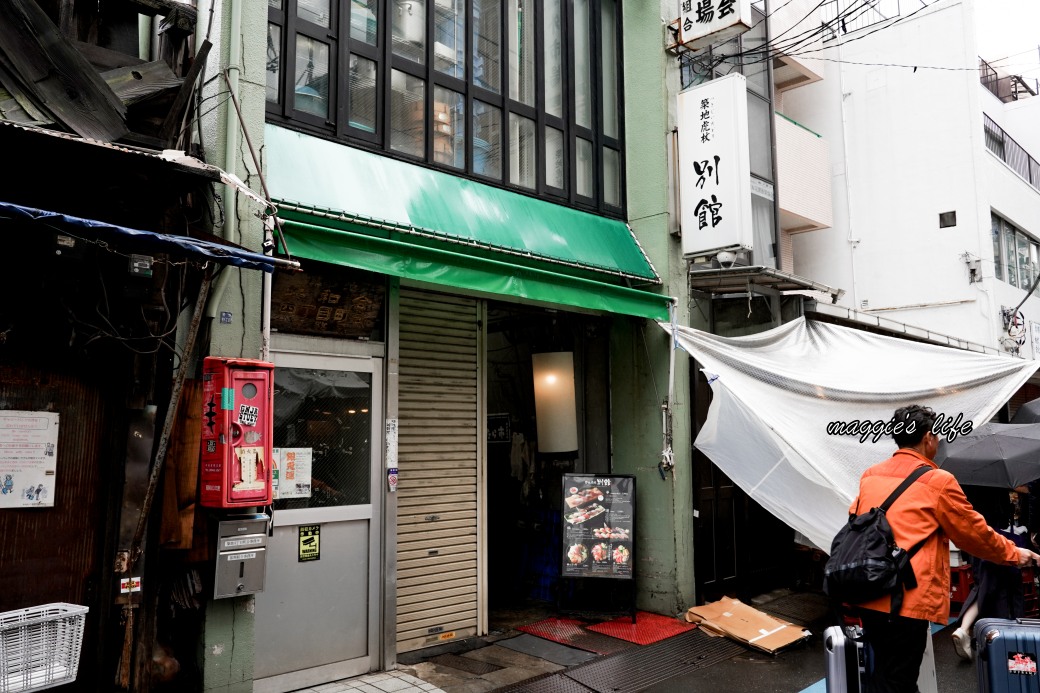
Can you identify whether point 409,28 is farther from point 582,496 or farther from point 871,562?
point 871,562

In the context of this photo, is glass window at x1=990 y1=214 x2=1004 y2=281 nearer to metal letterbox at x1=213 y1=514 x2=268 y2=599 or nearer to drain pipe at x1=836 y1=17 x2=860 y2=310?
drain pipe at x1=836 y1=17 x2=860 y2=310

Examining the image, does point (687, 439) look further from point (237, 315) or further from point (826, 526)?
point (237, 315)

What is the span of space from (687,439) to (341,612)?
16.1 feet

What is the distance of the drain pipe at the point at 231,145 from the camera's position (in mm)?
5840

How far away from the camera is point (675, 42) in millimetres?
10141

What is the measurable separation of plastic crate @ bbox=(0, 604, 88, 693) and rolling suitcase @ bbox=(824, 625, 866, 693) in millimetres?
4451

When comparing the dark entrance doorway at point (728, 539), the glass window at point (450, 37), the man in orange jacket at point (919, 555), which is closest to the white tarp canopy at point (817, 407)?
the dark entrance doorway at point (728, 539)

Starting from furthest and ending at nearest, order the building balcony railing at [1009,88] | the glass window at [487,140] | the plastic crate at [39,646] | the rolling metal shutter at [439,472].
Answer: the building balcony railing at [1009,88], the glass window at [487,140], the rolling metal shutter at [439,472], the plastic crate at [39,646]

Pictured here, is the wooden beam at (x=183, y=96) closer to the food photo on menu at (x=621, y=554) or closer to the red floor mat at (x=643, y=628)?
the food photo on menu at (x=621, y=554)

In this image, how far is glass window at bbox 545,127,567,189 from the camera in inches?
381

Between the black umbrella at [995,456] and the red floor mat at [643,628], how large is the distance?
3.51m

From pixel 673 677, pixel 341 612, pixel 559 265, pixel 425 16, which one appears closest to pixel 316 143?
pixel 425 16

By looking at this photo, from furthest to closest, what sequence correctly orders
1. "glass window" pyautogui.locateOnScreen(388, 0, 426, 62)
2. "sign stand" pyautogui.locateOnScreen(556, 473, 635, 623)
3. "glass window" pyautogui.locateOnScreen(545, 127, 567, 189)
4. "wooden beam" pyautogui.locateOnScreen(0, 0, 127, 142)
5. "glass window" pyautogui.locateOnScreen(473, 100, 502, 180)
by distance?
"glass window" pyautogui.locateOnScreen(545, 127, 567, 189) < "sign stand" pyautogui.locateOnScreen(556, 473, 635, 623) < "glass window" pyautogui.locateOnScreen(473, 100, 502, 180) < "glass window" pyautogui.locateOnScreen(388, 0, 426, 62) < "wooden beam" pyautogui.locateOnScreen(0, 0, 127, 142)

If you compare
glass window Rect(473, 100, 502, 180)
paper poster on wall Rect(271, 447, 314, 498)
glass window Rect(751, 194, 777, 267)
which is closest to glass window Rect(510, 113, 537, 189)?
glass window Rect(473, 100, 502, 180)
